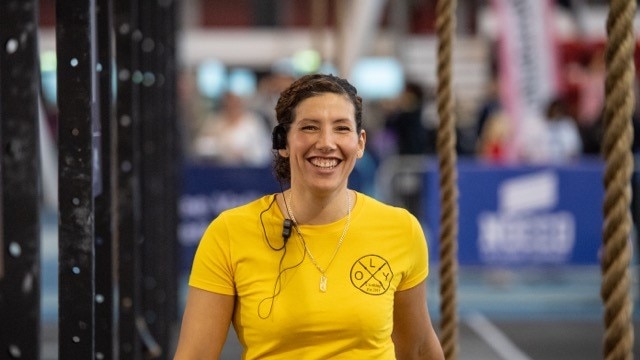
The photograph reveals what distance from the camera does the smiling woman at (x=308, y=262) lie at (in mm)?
3084

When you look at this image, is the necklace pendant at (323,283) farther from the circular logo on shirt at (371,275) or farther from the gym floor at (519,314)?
the gym floor at (519,314)

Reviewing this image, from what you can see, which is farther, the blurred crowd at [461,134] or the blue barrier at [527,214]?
the blurred crowd at [461,134]

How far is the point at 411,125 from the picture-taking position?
15.6 m

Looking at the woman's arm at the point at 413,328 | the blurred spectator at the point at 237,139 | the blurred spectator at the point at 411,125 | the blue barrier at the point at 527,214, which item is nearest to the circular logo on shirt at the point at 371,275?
the woman's arm at the point at 413,328

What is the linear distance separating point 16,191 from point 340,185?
0.93 metres

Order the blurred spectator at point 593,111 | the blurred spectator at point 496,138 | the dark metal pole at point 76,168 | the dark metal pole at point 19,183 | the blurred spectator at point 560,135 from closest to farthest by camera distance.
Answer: the dark metal pole at point 19,183 → the dark metal pole at point 76,168 → the blurred spectator at point 560,135 → the blurred spectator at point 593,111 → the blurred spectator at point 496,138

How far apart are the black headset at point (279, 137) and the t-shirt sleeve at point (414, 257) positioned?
0.37m

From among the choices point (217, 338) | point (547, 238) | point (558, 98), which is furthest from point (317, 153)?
point (558, 98)

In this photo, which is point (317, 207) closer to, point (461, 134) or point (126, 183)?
point (126, 183)

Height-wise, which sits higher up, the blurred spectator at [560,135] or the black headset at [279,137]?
the black headset at [279,137]

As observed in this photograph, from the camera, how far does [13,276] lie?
3.47m

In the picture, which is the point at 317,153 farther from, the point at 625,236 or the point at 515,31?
the point at 515,31

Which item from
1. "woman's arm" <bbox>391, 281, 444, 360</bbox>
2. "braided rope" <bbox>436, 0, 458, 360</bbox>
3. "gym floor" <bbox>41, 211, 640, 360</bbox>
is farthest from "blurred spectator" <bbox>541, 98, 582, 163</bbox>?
"woman's arm" <bbox>391, 281, 444, 360</bbox>

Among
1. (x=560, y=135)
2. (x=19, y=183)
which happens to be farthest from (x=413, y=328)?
(x=560, y=135)
